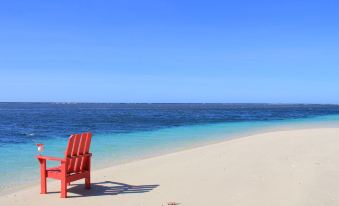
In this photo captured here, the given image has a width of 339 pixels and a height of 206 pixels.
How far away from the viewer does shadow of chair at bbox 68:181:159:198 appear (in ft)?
23.4

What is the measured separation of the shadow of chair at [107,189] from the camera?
7.12m

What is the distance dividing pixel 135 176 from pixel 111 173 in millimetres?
788

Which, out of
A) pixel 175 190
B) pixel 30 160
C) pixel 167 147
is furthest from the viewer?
pixel 167 147

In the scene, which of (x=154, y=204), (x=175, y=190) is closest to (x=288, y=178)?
(x=175, y=190)

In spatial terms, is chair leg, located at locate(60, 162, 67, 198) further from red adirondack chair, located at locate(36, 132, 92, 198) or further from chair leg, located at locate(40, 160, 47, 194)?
chair leg, located at locate(40, 160, 47, 194)

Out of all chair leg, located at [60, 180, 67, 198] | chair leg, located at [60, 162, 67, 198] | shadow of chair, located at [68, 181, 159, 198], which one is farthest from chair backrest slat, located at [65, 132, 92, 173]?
shadow of chair, located at [68, 181, 159, 198]

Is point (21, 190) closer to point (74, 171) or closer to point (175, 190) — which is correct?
point (74, 171)

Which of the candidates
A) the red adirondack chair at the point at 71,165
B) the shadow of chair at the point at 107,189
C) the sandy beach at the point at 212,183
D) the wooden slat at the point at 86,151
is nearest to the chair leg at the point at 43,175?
the red adirondack chair at the point at 71,165

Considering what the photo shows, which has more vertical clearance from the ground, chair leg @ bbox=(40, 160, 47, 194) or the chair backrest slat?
the chair backrest slat

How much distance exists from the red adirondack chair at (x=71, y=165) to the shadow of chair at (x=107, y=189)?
0.21m

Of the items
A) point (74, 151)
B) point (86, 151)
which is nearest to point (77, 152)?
point (74, 151)

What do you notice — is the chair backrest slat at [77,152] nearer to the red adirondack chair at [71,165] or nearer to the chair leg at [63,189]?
the red adirondack chair at [71,165]

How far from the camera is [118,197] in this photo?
22.2 ft

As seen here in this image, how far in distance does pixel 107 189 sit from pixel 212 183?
2.11 m
